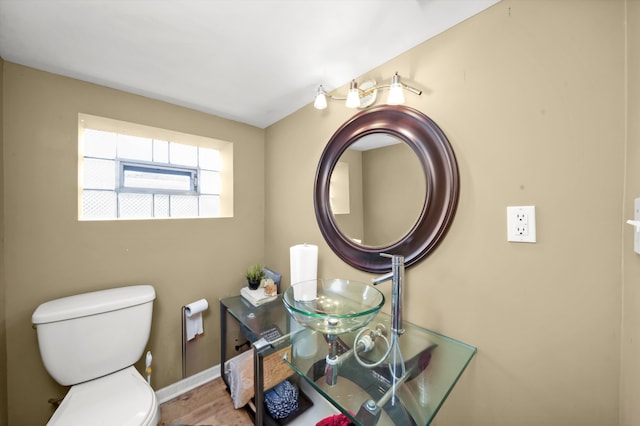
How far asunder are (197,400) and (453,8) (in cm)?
266

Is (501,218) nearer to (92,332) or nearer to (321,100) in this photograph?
(321,100)

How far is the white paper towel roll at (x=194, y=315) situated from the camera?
65.2 inches

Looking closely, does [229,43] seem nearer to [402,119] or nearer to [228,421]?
[402,119]

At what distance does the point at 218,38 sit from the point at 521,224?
147 centimetres

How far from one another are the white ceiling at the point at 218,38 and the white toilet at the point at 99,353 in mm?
1304

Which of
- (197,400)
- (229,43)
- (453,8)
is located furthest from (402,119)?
(197,400)

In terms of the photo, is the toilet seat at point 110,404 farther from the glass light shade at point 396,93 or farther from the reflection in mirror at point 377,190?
the glass light shade at point 396,93

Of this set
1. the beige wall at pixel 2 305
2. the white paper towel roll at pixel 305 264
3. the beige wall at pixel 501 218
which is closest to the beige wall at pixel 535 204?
the beige wall at pixel 501 218

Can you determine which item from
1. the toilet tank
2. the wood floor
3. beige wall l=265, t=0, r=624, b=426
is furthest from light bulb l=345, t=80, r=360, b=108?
the wood floor

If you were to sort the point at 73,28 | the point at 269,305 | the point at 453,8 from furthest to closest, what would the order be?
the point at 269,305, the point at 73,28, the point at 453,8

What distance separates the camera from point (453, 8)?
88 centimetres

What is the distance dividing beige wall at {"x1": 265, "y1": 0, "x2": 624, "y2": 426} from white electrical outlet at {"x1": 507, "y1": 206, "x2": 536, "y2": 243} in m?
0.02

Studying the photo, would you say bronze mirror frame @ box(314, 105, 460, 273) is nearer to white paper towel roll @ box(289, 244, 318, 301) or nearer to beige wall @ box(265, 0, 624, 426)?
beige wall @ box(265, 0, 624, 426)

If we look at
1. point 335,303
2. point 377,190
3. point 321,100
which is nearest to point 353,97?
point 321,100
